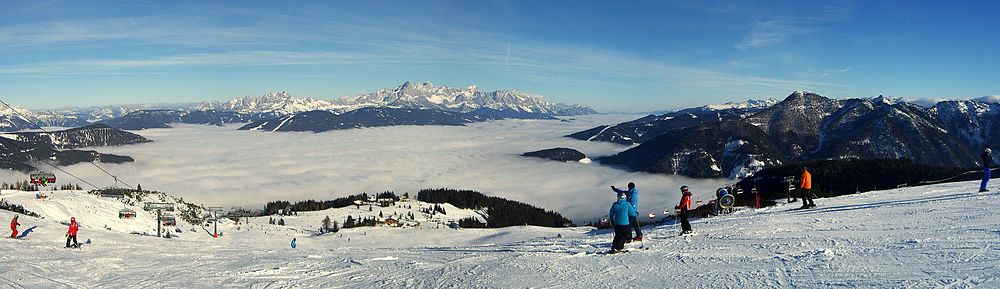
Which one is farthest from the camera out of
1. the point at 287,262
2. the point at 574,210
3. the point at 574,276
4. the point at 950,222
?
the point at 574,210

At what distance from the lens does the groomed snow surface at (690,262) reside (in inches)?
423

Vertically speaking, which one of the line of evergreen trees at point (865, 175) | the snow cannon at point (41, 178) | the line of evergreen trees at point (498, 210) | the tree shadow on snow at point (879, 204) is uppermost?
the snow cannon at point (41, 178)

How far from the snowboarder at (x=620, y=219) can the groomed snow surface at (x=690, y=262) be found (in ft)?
1.17

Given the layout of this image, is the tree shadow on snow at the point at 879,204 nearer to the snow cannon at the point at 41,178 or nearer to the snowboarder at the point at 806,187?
the snowboarder at the point at 806,187

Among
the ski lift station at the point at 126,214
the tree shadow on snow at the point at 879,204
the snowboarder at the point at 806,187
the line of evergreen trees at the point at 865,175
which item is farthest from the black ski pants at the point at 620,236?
the line of evergreen trees at the point at 865,175

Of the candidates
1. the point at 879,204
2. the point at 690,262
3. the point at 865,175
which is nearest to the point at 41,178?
the point at 690,262

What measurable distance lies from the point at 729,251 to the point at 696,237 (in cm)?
357

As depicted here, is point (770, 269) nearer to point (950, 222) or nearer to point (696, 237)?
point (696, 237)

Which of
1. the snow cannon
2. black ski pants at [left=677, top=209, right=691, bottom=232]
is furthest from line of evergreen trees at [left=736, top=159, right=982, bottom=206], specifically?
the snow cannon

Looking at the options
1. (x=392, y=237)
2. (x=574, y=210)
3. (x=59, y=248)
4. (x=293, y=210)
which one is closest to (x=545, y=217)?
(x=574, y=210)

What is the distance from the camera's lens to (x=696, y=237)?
17.9 meters

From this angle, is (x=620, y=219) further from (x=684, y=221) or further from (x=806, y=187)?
(x=806, y=187)

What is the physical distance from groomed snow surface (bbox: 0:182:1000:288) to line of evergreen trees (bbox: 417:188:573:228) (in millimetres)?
109169

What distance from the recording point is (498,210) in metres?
159
